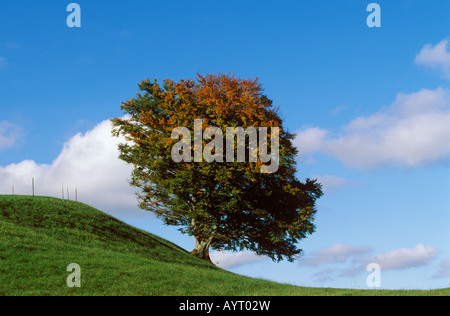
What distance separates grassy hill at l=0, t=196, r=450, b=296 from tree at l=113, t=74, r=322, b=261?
4.44 meters

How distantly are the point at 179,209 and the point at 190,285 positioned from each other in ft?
52.9

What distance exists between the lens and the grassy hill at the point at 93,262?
2167 cm

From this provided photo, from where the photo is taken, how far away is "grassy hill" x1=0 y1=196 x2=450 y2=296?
2167 centimetres

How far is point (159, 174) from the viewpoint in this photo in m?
38.2

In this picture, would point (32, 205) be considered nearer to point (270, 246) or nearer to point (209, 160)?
point (209, 160)
